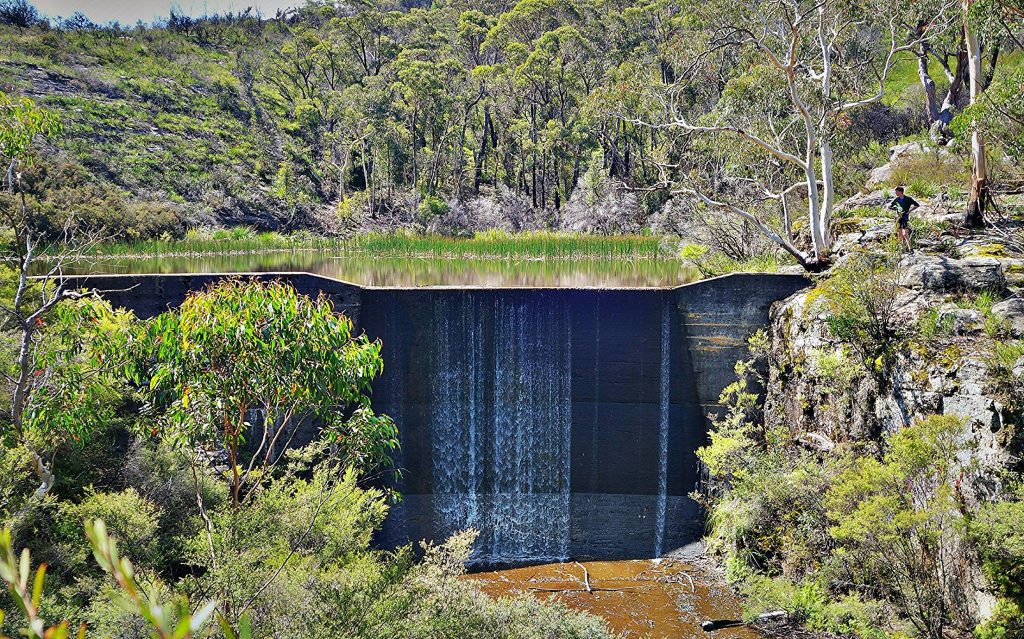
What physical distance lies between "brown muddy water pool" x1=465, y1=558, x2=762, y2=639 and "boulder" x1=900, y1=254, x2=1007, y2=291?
17.4 feet

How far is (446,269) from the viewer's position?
52.6 feet

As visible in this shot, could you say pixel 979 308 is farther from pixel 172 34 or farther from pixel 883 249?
pixel 172 34

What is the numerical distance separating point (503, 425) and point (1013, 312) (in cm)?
769

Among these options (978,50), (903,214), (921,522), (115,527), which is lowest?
(115,527)

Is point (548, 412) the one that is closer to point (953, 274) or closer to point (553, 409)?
point (553, 409)

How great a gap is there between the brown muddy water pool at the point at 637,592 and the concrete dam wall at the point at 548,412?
0.52 metres

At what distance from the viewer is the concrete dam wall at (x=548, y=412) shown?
43.9 ft

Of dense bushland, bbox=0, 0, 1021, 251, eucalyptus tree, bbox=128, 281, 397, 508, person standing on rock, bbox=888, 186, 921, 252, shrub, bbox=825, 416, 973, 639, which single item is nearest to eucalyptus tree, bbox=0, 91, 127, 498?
eucalyptus tree, bbox=128, 281, 397, 508

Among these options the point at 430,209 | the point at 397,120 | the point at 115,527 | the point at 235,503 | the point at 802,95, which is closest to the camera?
the point at 235,503

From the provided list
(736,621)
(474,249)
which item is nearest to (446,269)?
(474,249)

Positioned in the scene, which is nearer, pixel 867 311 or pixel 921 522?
pixel 921 522

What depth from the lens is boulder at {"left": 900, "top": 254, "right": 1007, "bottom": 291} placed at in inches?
412

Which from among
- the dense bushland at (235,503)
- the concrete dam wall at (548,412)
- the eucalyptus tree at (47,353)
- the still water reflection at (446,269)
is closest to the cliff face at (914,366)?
the concrete dam wall at (548,412)

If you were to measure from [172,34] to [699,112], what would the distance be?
30763 millimetres
